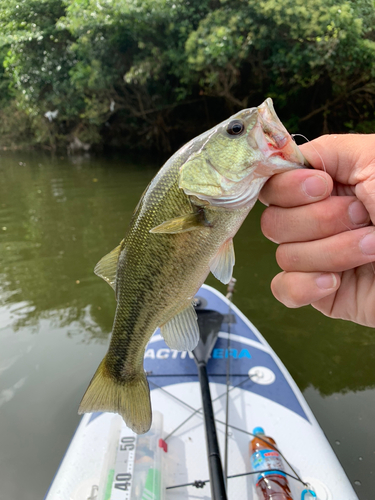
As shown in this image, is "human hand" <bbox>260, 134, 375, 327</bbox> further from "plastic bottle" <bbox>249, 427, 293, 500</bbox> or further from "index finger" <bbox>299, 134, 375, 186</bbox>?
"plastic bottle" <bbox>249, 427, 293, 500</bbox>

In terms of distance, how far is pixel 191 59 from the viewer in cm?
1134

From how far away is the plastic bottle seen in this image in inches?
80.0

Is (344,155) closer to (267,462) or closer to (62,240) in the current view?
(267,462)

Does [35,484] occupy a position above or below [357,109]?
below

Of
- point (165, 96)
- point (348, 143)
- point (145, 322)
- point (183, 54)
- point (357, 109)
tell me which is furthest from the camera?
point (165, 96)

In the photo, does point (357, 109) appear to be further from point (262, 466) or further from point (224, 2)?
point (262, 466)

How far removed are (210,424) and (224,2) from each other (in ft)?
41.5

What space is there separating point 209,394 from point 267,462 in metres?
0.55

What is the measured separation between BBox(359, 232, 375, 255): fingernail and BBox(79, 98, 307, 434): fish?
35 cm

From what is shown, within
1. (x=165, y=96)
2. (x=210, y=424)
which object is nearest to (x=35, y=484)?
(x=210, y=424)

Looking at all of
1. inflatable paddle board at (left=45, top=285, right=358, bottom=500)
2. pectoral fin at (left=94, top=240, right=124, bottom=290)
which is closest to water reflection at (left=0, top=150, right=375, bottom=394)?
inflatable paddle board at (left=45, top=285, right=358, bottom=500)

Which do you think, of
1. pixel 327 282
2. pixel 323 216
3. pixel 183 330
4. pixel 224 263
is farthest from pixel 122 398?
pixel 323 216

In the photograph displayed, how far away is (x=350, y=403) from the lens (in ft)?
11.4

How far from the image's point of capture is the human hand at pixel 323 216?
1.23 metres
